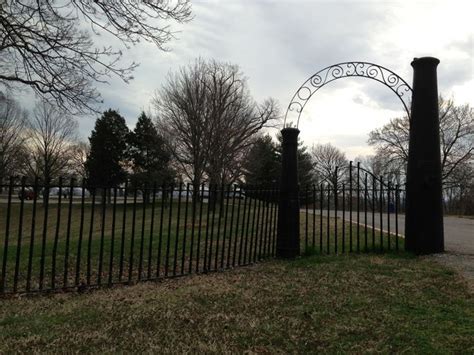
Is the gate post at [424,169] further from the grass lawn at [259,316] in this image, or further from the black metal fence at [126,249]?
the black metal fence at [126,249]

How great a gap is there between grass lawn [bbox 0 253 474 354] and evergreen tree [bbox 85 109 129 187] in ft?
137

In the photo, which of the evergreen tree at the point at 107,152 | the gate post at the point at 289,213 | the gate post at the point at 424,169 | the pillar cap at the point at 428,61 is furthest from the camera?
the evergreen tree at the point at 107,152

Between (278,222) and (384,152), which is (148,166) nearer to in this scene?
(384,152)

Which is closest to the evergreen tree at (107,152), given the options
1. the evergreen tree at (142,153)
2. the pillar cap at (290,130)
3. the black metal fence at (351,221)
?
the evergreen tree at (142,153)

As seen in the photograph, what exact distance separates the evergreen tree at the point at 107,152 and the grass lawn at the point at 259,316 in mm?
41764

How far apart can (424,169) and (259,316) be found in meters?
5.71

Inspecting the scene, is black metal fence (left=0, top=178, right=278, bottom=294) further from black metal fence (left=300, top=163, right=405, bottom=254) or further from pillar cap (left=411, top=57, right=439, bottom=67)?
pillar cap (left=411, top=57, right=439, bottom=67)

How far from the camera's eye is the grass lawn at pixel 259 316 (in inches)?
134

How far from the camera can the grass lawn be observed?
3.40 meters

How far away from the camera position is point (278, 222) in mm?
7969

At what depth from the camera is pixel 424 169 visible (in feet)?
27.0

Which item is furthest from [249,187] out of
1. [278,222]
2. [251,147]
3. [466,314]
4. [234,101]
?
[251,147]

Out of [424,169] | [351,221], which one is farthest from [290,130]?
[351,221]

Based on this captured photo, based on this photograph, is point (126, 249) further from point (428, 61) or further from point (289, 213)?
point (428, 61)
